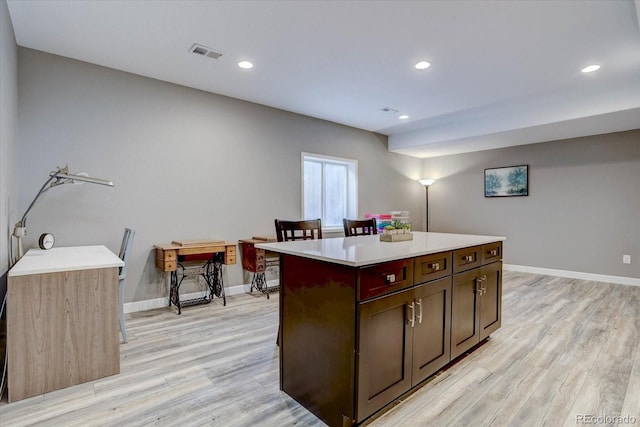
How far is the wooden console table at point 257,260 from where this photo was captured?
13.5 ft

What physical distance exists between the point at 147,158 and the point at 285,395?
2.95 m

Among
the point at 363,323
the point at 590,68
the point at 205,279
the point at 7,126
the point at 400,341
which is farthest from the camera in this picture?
the point at 205,279

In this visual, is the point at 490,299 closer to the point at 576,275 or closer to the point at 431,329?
the point at 431,329

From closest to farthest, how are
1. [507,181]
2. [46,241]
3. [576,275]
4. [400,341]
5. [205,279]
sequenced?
[400,341] → [46,241] → [205,279] → [576,275] → [507,181]

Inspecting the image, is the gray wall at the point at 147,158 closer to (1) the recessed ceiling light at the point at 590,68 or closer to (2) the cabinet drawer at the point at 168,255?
(2) the cabinet drawer at the point at 168,255

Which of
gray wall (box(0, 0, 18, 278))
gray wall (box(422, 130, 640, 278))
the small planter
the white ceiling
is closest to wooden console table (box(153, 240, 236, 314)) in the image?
gray wall (box(0, 0, 18, 278))

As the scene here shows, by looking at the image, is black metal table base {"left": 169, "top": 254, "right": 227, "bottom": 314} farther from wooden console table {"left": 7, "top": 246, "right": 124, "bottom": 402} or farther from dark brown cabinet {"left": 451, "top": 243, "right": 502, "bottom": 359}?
dark brown cabinet {"left": 451, "top": 243, "right": 502, "bottom": 359}

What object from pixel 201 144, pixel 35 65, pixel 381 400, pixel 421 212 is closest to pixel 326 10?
pixel 201 144

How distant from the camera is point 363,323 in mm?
1531

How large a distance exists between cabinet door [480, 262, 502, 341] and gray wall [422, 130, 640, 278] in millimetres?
3533

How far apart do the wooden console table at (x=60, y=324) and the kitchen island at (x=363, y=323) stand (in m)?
1.21

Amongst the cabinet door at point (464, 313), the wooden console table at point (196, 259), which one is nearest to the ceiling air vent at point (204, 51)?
the wooden console table at point (196, 259)

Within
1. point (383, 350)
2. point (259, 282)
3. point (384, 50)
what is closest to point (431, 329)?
point (383, 350)

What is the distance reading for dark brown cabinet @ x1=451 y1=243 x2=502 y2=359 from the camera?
7.32ft
